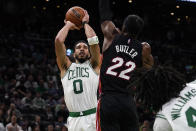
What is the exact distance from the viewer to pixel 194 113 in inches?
151

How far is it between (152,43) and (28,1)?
6878 millimetres

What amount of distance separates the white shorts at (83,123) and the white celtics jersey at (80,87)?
136mm


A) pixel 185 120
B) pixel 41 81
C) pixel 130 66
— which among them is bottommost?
pixel 41 81

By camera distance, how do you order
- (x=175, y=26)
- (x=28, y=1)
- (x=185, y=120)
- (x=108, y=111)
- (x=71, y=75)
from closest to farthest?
(x=185, y=120) → (x=108, y=111) → (x=71, y=75) → (x=28, y=1) → (x=175, y=26)

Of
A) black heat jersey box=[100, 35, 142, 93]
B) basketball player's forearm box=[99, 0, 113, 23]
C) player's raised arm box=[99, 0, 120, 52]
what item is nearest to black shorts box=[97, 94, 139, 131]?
black heat jersey box=[100, 35, 142, 93]

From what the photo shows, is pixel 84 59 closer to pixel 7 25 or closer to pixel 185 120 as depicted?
pixel 185 120

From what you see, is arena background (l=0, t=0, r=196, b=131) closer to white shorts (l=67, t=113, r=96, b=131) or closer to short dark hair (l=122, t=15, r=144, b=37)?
white shorts (l=67, t=113, r=96, b=131)

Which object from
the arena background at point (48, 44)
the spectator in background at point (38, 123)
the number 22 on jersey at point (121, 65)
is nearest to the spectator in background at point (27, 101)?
the arena background at point (48, 44)

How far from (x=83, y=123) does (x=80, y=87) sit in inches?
22.2

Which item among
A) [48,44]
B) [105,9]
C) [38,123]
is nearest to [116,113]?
[105,9]

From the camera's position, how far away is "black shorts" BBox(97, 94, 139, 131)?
5.37 meters

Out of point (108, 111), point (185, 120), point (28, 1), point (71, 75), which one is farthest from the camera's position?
point (28, 1)

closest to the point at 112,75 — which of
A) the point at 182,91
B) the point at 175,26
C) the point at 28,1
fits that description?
the point at 182,91

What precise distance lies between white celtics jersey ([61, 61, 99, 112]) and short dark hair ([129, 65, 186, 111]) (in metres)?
2.74
